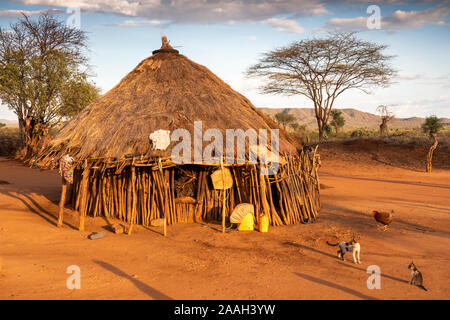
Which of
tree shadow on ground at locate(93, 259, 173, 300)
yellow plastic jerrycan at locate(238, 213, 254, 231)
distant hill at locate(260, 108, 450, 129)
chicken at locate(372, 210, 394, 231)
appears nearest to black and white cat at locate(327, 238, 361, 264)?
chicken at locate(372, 210, 394, 231)

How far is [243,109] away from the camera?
30.4 ft

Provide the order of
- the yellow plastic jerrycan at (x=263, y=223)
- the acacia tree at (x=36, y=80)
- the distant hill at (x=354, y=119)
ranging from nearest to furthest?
the yellow plastic jerrycan at (x=263, y=223)
the acacia tree at (x=36, y=80)
the distant hill at (x=354, y=119)

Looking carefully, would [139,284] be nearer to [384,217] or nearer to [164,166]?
[164,166]

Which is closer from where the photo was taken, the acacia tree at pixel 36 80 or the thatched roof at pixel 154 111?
the thatched roof at pixel 154 111

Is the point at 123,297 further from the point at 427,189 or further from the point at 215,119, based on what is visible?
the point at 427,189

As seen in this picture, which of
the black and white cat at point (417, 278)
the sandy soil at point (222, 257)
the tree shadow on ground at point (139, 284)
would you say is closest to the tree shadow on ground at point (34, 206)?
the sandy soil at point (222, 257)

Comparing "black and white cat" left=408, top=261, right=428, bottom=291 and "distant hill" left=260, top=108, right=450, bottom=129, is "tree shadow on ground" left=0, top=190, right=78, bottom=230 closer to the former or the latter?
"black and white cat" left=408, top=261, right=428, bottom=291

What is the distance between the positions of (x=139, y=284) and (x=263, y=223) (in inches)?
131

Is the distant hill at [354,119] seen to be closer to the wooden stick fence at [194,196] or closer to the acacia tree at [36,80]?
the acacia tree at [36,80]

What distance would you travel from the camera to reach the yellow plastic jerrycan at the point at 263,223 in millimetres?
7375

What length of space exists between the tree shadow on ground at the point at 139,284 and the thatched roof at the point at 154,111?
8.39 feet

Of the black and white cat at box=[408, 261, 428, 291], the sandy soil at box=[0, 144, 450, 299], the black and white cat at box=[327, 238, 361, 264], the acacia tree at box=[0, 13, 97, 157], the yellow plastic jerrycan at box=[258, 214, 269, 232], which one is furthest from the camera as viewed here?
the acacia tree at box=[0, 13, 97, 157]

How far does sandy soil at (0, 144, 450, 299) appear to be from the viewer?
14.9 feet

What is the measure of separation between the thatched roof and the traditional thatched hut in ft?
0.08
